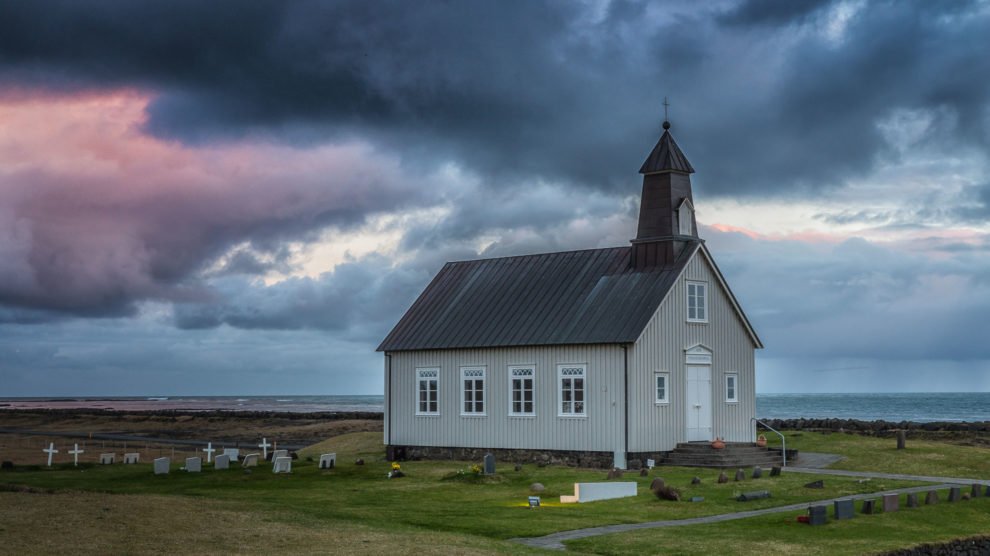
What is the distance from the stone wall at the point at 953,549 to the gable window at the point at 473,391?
1759 cm

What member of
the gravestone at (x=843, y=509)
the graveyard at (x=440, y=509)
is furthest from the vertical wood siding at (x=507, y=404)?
the gravestone at (x=843, y=509)

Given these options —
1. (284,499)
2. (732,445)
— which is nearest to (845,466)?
(732,445)

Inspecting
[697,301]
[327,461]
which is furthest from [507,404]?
[697,301]

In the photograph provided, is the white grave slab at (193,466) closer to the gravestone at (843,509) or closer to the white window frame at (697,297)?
the white window frame at (697,297)

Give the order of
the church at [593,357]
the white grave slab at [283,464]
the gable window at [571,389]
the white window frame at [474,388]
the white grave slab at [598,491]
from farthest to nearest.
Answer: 1. the white window frame at [474,388]
2. the gable window at [571,389]
3. the church at [593,357]
4. the white grave slab at [283,464]
5. the white grave slab at [598,491]

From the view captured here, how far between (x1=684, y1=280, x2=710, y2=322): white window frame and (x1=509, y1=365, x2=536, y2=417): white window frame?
5.27m

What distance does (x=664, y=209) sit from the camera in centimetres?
3497

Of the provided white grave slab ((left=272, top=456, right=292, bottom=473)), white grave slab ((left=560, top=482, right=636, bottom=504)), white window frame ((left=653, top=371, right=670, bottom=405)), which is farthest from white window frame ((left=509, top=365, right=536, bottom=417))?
white grave slab ((left=560, top=482, right=636, bottom=504))

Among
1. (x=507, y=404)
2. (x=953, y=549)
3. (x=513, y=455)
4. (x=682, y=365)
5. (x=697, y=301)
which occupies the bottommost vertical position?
(x=953, y=549)

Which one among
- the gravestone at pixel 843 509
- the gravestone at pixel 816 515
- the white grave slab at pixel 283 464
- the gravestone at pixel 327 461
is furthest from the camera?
the gravestone at pixel 327 461

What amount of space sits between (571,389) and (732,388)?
5950mm

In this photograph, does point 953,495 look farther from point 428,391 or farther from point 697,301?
point 428,391

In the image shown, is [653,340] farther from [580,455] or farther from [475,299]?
[475,299]

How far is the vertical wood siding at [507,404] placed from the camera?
107 ft
